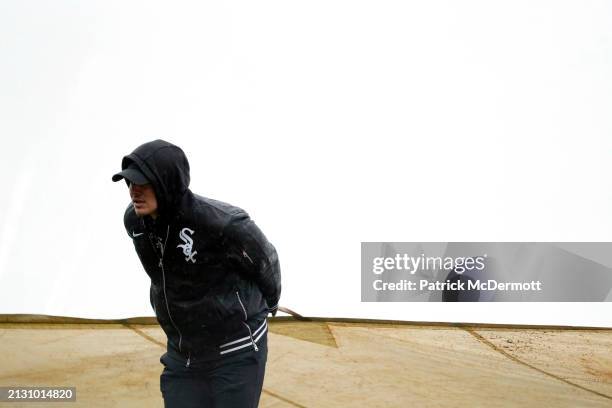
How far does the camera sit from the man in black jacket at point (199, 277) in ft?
6.30

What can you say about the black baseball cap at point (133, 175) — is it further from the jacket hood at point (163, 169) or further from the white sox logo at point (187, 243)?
the white sox logo at point (187, 243)

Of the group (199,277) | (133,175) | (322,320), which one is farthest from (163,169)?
(322,320)

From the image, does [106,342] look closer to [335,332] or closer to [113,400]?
[113,400]

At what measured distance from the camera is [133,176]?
1846 mm

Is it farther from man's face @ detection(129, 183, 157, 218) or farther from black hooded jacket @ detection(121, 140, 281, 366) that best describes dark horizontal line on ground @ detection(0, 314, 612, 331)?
man's face @ detection(129, 183, 157, 218)

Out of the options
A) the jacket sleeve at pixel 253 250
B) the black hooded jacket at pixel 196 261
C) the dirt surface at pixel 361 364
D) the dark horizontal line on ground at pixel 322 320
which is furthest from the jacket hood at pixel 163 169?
the dark horizontal line on ground at pixel 322 320

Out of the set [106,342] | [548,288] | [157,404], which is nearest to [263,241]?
[157,404]

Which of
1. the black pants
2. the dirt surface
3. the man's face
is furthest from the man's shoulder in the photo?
the dirt surface

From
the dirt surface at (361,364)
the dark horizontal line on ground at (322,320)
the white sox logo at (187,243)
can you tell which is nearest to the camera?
the white sox logo at (187,243)

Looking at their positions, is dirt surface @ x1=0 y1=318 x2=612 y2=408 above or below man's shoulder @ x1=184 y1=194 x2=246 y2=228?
below

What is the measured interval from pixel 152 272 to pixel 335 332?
274 centimetres

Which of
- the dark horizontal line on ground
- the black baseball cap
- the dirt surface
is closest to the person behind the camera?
the black baseball cap

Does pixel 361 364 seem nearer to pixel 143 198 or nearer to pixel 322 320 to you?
pixel 322 320

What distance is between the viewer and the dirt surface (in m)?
3.59
